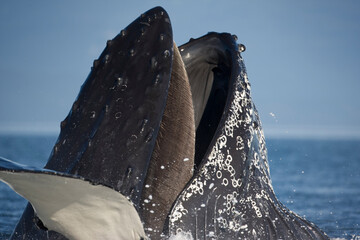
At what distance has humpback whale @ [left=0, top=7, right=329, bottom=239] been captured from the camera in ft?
11.4

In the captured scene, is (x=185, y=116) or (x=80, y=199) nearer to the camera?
(x=80, y=199)

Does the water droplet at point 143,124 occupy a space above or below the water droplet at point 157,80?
below

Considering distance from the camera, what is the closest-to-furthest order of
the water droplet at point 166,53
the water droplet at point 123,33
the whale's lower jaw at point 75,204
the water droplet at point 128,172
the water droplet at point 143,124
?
the whale's lower jaw at point 75,204, the water droplet at point 128,172, the water droplet at point 143,124, the water droplet at point 166,53, the water droplet at point 123,33

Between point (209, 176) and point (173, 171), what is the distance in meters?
0.23

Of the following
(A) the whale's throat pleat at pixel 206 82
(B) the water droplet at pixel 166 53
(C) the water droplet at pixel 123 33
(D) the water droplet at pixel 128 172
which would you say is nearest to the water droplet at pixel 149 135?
(D) the water droplet at pixel 128 172

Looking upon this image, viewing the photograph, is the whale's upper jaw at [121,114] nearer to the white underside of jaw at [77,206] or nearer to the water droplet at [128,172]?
the water droplet at [128,172]

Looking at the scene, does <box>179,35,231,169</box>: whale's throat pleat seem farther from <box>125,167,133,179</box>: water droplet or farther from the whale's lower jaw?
the whale's lower jaw

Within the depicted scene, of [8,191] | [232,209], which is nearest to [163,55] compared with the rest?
[232,209]

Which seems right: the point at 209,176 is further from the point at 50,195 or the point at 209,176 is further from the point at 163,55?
the point at 50,195

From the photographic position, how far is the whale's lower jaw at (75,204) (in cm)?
283

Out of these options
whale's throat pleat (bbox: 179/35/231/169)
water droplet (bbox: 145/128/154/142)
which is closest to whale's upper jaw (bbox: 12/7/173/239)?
water droplet (bbox: 145/128/154/142)

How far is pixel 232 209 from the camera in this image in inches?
146

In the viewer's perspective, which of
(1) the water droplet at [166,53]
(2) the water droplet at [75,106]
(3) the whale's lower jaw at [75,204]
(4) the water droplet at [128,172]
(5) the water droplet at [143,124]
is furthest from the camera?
(2) the water droplet at [75,106]

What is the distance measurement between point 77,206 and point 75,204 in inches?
0.8
